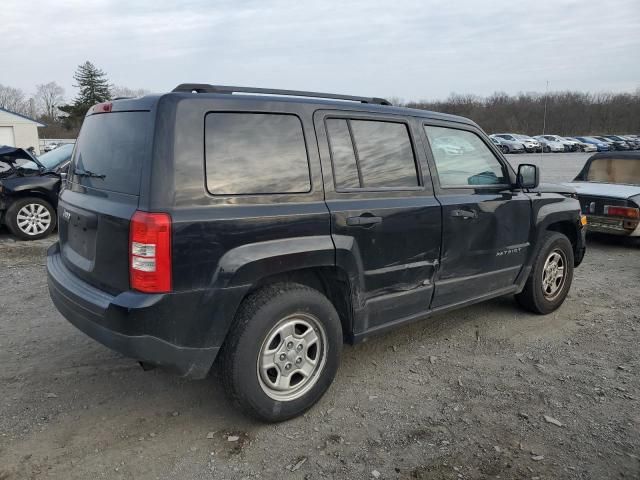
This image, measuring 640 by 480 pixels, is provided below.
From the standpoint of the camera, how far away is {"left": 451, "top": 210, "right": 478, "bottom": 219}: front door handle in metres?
3.90

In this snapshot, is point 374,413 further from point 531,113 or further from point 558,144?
point 531,113

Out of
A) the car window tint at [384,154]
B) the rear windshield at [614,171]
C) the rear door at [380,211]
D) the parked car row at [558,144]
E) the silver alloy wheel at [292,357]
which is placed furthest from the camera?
the parked car row at [558,144]

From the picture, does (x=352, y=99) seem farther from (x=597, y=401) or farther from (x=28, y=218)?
(x=28, y=218)

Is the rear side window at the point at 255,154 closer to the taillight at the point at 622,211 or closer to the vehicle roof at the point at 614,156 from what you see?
the taillight at the point at 622,211

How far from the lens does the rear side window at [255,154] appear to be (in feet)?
9.36

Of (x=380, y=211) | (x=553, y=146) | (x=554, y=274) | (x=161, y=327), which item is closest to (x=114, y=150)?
(x=161, y=327)

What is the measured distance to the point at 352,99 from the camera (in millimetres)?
3721

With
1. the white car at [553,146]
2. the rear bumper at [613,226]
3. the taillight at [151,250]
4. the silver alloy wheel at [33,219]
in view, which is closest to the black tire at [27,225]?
the silver alloy wheel at [33,219]

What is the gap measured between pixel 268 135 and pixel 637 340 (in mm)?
3661

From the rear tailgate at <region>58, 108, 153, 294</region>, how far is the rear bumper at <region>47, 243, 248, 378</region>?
0.43ft

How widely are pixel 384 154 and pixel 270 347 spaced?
5.04ft

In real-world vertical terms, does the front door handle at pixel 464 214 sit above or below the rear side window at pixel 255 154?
below

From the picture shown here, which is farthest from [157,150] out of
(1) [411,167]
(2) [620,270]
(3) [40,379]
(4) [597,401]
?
(2) [620,270]

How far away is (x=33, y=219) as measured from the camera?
27.9ft
